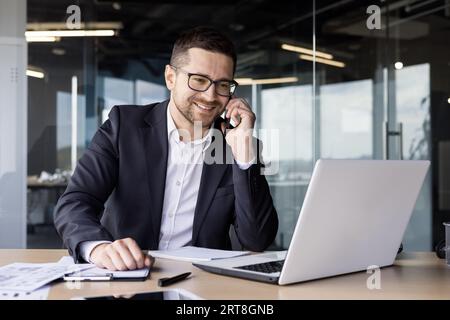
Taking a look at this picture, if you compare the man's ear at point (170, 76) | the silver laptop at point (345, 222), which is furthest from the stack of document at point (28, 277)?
the man's ear at point (170, 76)

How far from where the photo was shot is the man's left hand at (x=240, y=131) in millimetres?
2012

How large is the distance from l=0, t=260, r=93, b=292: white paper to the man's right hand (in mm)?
61

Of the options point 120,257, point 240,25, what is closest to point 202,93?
point 120,257

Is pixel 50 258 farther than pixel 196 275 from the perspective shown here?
Yes

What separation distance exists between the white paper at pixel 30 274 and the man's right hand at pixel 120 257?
0.20ft

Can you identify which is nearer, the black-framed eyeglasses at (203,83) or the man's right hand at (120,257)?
the man's right hand at (120,257)

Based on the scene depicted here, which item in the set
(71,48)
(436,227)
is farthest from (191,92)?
(436,227)

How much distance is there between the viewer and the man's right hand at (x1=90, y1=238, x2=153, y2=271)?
143 cm

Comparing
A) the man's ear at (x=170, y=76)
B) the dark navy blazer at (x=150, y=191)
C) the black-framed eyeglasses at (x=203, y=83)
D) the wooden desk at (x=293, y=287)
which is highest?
the man's ear at (x=170, y=76)

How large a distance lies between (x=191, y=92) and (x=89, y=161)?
1.49ft

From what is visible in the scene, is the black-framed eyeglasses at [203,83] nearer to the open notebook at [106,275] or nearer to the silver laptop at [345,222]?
the silver laptop at [345,222]

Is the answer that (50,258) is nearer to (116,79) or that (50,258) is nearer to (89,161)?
(89,161)

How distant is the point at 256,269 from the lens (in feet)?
4.72

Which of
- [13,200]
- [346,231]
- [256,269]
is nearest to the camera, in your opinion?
[346,231]
